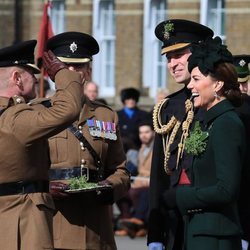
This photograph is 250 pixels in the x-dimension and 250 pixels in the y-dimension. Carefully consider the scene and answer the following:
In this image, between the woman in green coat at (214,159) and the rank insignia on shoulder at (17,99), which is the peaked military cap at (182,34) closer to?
the woman in green coat at (214,159)

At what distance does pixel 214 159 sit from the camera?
629 cm

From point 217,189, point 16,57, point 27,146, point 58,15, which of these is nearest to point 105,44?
point 58,15

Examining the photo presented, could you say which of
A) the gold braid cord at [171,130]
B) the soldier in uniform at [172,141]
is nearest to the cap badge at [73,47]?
the soldier in uniform at [172,141]

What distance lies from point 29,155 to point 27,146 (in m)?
0.09

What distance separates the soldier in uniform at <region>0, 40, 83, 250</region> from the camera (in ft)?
20.7

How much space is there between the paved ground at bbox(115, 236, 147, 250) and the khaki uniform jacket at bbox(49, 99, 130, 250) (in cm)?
586

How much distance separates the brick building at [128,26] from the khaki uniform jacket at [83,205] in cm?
1284

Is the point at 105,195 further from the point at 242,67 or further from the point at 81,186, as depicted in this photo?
the point at 242,67

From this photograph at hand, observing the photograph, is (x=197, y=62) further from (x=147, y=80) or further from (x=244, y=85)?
(x=147, y=80)

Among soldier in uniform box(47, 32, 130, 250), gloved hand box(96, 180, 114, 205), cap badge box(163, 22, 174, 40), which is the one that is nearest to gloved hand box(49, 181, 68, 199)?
soldier in uniform box(47, 32, 130, 250)

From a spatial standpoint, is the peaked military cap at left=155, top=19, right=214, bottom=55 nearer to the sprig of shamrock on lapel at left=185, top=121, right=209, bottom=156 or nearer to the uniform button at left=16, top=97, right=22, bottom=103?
the sprig of shamrock on lapel at left=185, top=121, right=209, bottom=156

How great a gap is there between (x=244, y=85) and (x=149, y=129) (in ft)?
20.8

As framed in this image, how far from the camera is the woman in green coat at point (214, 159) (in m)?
6.20

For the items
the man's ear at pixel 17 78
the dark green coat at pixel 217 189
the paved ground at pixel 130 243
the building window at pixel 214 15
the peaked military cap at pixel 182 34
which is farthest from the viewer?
the building window at pixel 214 15
